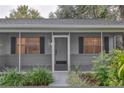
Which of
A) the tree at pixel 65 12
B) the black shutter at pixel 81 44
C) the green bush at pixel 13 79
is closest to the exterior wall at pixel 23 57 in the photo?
the black shutter at pixel 81 44

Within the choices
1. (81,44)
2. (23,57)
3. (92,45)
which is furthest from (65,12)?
(23,57)

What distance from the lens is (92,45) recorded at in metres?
17.3

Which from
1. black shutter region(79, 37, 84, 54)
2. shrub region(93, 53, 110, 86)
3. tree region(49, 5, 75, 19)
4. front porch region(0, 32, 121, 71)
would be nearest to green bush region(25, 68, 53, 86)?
shrub region(93, 53, 110, 86)

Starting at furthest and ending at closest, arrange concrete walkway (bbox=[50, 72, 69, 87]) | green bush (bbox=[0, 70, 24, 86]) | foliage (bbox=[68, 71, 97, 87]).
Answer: concrete walkway (bbox=[50, 72, 69, 87]), green bush (bbox=[0, 70, 24, 86]), foliage (bbox=[68, 71, 97, 87])

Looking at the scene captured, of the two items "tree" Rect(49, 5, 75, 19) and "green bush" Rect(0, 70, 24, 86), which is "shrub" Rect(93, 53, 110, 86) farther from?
"tree" Rect(49, 5, 75, 19)

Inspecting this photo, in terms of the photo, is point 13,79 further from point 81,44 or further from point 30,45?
point 81,44

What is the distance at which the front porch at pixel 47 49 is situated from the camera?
55.4 feet

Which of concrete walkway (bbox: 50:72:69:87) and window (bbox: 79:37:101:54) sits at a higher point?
window (bbox: 79:37:101:54)

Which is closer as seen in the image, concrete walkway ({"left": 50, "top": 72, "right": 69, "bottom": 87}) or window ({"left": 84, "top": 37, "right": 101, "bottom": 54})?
concrete walkway ({"left": 50, "top": 72, "right": 69, "bottom": 87})

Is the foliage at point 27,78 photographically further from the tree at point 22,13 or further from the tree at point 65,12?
the tree at point 22,13

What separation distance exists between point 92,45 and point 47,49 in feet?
9.14

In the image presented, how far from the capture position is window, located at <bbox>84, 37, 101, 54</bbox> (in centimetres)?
1728

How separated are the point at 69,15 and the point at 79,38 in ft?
32.0
